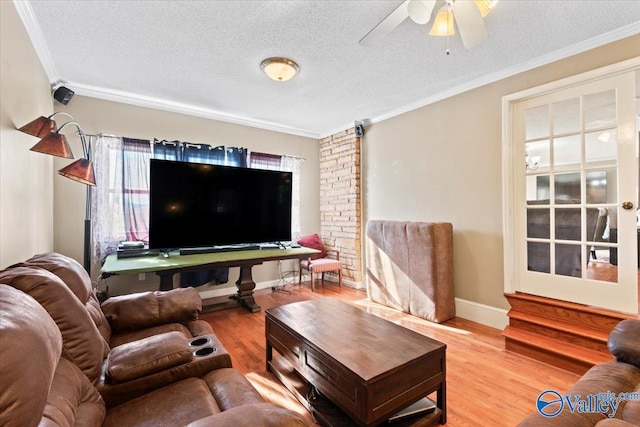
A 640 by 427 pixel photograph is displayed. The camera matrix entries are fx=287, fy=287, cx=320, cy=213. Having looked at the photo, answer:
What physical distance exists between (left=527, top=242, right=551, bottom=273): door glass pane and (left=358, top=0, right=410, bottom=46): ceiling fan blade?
7.71 ft

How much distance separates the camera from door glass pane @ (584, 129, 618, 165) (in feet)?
7.48

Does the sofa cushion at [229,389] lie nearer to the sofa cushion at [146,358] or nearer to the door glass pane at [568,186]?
the sofa cushion at [146,358]

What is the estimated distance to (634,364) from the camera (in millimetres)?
1359

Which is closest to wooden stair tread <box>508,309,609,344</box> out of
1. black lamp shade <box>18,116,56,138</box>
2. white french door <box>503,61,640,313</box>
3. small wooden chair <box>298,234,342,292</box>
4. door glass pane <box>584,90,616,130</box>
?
white french door <box>503,61,640,313</box>

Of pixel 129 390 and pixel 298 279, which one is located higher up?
pixel 129 390

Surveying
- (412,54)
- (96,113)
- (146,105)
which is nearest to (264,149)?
(146,105)

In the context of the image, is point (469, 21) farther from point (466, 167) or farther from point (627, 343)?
point (627, 343)

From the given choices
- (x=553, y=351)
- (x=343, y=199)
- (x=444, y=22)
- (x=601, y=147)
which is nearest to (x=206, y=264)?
(x=343, y=199)

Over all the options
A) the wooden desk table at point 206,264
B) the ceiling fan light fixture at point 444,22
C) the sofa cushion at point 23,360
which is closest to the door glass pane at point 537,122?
the ceiling fan light fixture at point 444,22

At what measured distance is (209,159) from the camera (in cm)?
388

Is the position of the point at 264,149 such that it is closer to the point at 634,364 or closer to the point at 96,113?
the point at 96,113

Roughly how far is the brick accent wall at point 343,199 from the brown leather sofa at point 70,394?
3.19 m

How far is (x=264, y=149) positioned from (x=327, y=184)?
47.1 inches

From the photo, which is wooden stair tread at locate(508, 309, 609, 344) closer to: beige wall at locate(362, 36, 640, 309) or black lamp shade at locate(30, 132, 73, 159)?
beige wall at locate(362, 36, 640, 309)
